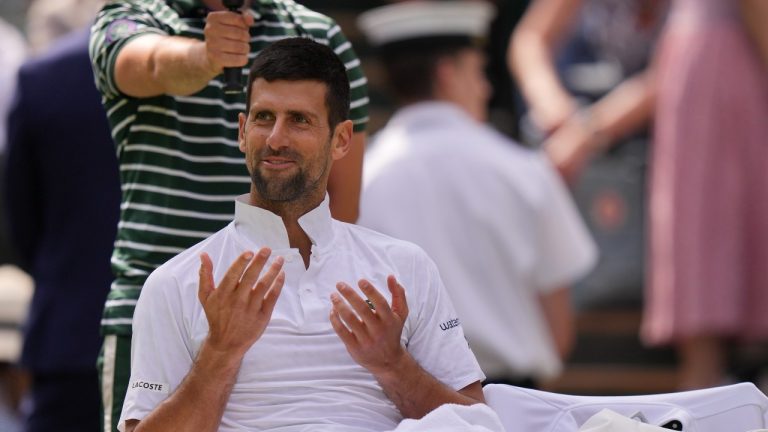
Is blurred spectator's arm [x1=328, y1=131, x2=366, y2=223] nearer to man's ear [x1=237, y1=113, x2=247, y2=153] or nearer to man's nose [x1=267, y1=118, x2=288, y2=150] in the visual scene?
man's ear [x1=237, y1=113, x2=247, y2=153]

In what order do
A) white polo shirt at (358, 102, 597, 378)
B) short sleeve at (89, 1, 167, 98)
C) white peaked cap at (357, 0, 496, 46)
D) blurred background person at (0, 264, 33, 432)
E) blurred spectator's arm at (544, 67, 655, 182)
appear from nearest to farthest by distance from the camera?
1. short sleeve at (89, 1, 167, 98)
2. white polo shirt at (358, 102, 597, 378)
3. blurred background person at (0, 264, 33, 432)
4. white peaked cap at (357, 0, 496, 46)
5. blurred spectator's arm at (544, 67, 655, 182)

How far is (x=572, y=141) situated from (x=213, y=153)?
3.20m

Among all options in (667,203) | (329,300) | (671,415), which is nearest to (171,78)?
(329,300)

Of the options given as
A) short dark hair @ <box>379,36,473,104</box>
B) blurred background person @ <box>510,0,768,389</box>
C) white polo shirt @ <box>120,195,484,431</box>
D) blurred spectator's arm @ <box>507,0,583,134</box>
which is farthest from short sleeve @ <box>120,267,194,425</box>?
blurred spectator's arm @ <box>507,0,583,134</box>

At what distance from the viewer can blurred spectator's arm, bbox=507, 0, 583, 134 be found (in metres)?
7.00

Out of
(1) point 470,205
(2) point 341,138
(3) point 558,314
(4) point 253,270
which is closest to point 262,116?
(2) point 341,138

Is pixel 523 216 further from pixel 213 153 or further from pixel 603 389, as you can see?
pixel 213 153

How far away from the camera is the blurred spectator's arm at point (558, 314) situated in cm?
640

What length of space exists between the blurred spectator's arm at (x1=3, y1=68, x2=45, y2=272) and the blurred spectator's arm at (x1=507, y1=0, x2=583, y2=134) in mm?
2352

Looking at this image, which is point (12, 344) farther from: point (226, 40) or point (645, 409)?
point (645, 409)

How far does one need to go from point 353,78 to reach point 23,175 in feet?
4.83

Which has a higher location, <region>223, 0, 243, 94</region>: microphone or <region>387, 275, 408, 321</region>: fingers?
<region>223, 0, 243, 94</region>: microphone

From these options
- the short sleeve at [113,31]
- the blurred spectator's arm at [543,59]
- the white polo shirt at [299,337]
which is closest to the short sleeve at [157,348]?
the white polo shirt at [299,337]

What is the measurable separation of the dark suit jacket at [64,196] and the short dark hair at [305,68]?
1535 mm
